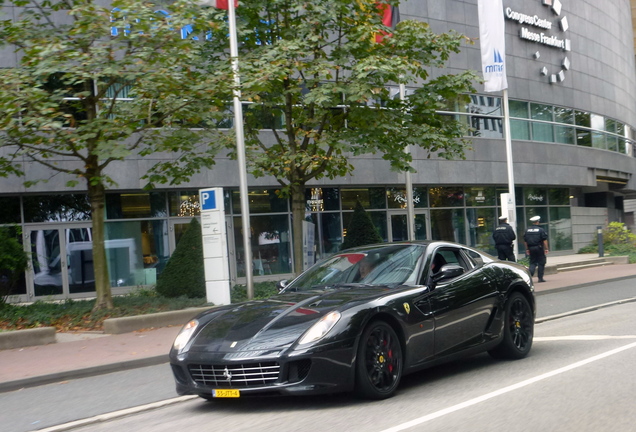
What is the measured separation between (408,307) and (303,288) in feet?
4.23

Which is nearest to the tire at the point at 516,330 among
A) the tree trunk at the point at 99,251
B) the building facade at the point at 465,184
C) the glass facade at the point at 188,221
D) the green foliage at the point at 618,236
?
the tree trunk at the point at 99,251

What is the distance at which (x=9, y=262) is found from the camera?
575 inches

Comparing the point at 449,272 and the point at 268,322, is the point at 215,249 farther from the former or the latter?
the point at 268,322

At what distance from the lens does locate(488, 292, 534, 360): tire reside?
8.33m

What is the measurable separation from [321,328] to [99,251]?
31.2ft

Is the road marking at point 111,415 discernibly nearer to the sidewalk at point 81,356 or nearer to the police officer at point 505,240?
the sidewalk at point 81,356

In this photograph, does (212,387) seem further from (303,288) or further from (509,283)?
(509,283)

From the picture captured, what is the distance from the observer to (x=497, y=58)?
23188 mm

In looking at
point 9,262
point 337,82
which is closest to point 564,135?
point 337,82

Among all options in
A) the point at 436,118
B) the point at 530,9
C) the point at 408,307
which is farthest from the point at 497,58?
the point at 408,307

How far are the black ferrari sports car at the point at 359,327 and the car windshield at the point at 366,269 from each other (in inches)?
0.5

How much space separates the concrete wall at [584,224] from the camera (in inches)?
Answer: 1532

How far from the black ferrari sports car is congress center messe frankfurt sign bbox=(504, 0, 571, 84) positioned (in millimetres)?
28455

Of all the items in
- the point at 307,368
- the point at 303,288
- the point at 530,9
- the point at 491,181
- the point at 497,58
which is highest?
the point at 530,9
